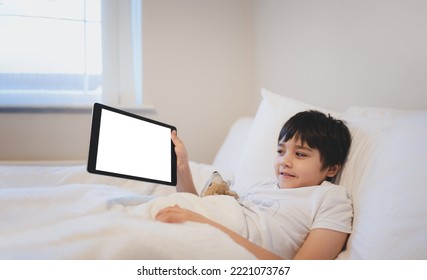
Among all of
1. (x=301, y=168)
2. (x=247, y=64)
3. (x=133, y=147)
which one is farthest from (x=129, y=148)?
(x=247, y=64)

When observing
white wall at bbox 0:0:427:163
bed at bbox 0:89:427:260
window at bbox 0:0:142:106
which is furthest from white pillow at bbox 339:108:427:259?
window at bbox 0:0:142:106

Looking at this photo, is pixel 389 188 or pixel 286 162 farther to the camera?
pixel 286 162

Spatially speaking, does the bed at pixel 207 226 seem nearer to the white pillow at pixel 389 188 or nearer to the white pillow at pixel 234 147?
the white pillow at pixel 389 188

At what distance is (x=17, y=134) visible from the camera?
1.32 meters

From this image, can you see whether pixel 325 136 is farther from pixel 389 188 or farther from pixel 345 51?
pixel 345 51

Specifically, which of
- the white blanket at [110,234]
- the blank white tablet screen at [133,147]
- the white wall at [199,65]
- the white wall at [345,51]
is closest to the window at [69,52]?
the white wall at [199,65]

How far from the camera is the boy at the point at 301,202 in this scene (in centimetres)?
61

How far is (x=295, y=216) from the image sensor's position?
66 centimetres

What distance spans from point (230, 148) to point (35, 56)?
2.80 ft

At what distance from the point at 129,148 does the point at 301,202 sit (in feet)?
1.25

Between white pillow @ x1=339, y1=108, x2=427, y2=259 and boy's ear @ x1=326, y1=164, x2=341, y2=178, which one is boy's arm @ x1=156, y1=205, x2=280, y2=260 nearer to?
white pillow @ x1=339, y1=108, x2=427, y2=259

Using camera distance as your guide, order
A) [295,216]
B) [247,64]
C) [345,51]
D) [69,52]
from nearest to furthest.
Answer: [295,216] < [345,51] < [69,52] < [247,64]
